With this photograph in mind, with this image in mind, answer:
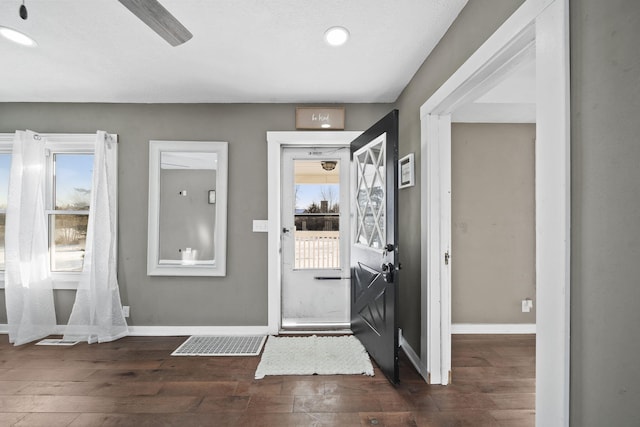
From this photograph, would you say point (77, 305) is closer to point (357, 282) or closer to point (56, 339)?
point (56, 339)

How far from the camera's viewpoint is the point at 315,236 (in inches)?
142

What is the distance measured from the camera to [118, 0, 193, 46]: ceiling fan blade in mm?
1446

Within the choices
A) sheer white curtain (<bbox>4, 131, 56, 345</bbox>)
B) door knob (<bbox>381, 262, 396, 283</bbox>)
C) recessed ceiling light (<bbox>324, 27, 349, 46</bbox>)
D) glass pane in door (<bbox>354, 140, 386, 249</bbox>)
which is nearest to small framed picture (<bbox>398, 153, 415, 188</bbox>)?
glass pane in door (<bbox>354, 140, 386, 249</bbox>)

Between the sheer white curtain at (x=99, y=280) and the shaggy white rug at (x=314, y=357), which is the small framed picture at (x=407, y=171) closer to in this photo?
the shaggy white rug at (x=314, y=357)

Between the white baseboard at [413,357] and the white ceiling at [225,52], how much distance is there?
241 centimetres

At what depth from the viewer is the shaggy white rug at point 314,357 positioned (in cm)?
258

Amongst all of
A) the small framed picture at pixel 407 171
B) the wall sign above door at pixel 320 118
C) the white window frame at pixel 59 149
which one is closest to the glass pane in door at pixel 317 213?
the wall sign above door at pixel 320 118

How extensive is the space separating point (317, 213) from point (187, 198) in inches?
55.9

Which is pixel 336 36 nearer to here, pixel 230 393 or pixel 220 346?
pixel 230 393

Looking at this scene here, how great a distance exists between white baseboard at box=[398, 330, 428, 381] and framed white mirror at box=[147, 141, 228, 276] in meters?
2.10

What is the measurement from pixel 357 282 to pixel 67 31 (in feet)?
9.89

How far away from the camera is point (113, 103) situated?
3.45m

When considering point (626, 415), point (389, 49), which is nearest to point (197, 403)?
point (626, 415)

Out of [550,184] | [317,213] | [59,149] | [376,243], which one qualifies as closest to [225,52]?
[317,213]
